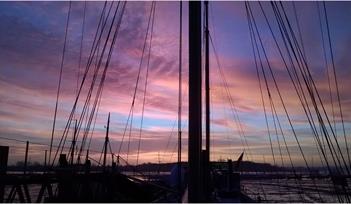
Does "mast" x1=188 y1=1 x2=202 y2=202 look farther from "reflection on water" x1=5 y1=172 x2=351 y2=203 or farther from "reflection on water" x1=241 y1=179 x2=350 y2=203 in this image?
"reflection on water" x1=241 y1=179 x2=350 y2=203

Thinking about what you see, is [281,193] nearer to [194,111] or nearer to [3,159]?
[3,159]

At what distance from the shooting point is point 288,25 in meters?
10.8

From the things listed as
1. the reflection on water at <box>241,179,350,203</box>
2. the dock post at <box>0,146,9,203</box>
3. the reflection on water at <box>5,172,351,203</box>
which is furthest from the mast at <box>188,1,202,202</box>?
the reflection on water at <box>241,179,350,203</box>

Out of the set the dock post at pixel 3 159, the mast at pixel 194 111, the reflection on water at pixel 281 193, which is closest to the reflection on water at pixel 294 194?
the reflection on water at pixel 281 193

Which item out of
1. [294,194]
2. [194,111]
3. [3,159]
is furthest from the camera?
[294,194]

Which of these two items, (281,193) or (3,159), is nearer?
(3,159)

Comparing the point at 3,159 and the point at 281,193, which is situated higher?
the point at 3,159

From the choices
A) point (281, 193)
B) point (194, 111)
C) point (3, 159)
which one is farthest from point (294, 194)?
point (194, 111)

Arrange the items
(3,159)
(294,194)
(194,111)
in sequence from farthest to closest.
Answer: (294,194), (3,159), (194,111)

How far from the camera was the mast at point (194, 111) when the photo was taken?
569 cm

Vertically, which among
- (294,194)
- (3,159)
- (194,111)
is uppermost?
(194,111)

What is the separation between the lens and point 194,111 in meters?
5.79

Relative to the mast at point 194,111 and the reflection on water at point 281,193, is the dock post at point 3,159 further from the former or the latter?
the reflection on water at point 281,193

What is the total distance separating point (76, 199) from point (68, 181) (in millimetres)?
1550
